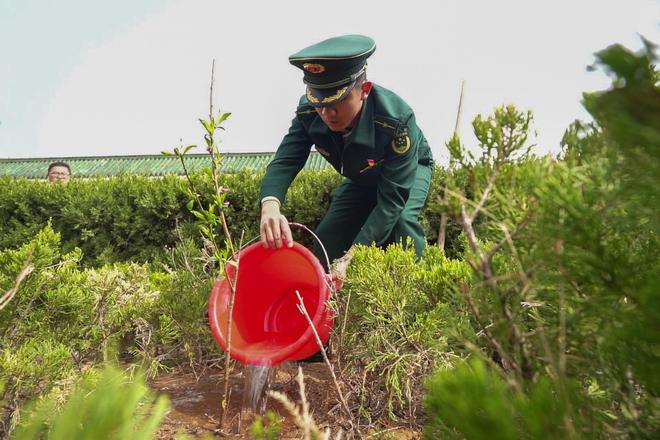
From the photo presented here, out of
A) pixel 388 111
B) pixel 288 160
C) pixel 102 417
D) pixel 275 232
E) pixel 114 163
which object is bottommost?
pixel 114 163

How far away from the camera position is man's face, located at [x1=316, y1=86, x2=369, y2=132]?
3184 millimetres

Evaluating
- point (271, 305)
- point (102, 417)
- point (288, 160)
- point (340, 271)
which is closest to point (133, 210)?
point (271, 305)

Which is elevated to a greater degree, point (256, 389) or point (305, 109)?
point (305, 109)

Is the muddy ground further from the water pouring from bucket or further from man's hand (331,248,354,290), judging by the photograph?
man's hand (331,248,354,290)

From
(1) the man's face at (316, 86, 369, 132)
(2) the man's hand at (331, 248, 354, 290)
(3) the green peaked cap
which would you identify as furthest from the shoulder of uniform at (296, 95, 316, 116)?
(2) the man's hand at (331, 248, 354, 290)

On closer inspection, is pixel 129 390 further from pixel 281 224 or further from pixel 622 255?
pixel 281 224

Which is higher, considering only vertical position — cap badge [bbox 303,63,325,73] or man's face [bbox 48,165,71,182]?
cap badge [bbox 303,63,325,73]

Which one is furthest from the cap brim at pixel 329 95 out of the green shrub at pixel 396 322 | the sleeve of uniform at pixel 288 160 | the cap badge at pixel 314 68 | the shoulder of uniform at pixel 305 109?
the green shrub at pixel 396 322

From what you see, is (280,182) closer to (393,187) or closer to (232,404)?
(393,187)

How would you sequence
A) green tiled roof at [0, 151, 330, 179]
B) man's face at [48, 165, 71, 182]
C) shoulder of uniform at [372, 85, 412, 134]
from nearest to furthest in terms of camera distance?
shoulder of uniform at [372, 85, 412, 134], man's face at [48, 165, 71, 182], green tiled roof at [0, 151, 330, 179]

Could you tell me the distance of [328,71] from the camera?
3074 mm

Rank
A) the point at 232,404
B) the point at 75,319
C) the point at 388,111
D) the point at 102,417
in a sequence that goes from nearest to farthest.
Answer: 1. the point at 102,417
2. the point at 75,319
3. the point at 232,404
4. the point at 388,111

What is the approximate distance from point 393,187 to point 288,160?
29.2 inches

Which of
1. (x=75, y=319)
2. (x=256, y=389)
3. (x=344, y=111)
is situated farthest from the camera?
(x=344, y=111)
